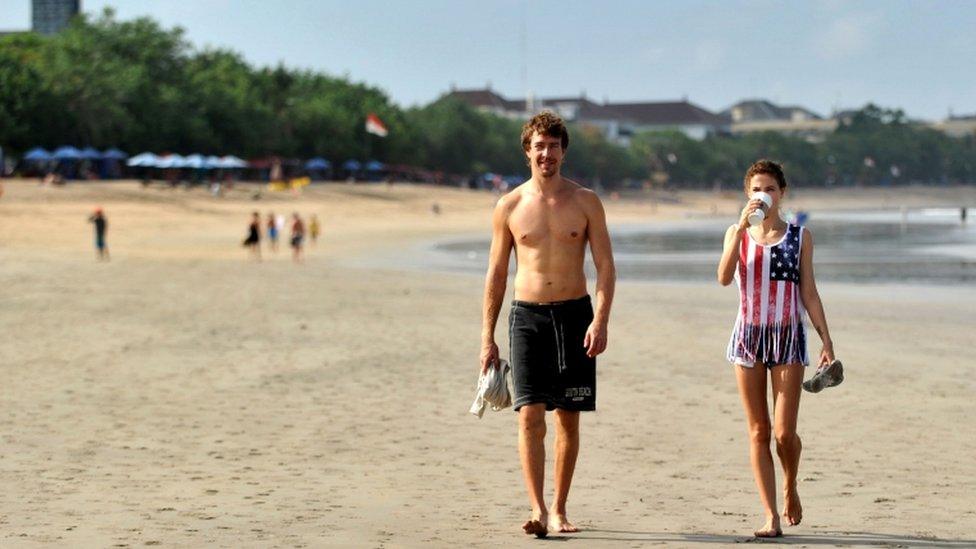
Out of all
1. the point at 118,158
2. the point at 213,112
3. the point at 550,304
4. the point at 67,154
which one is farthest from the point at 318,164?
the point at 550,304

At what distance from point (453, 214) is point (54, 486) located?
7452cm

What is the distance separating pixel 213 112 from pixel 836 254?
189ft

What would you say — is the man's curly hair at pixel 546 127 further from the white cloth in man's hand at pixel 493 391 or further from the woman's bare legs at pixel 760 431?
the woman's bare legs at pixel 760 431

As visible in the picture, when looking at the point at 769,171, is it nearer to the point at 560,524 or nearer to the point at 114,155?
the point at 560,524

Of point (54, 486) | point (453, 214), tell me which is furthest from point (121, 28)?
point (54, 486)

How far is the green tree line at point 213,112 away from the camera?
82.2 m

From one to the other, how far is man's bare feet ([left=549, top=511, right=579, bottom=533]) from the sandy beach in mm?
108

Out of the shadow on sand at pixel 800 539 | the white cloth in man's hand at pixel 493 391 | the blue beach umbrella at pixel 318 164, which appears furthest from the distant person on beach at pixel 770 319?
the blue beach umbrella at pixel 318 164

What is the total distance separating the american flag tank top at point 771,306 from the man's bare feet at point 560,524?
1.00 metres

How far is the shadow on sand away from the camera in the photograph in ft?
20.9

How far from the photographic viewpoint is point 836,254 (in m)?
44.2

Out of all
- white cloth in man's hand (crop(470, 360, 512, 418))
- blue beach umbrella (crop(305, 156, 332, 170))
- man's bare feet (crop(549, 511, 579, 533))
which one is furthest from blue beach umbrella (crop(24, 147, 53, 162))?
man's bare feet (crop(549, 511, 579, 533))

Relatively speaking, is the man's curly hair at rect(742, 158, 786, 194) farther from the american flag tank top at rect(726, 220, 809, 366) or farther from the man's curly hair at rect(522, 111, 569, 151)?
the man's curly hair at rect(522, 111, 569, 151)

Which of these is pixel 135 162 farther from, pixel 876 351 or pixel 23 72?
pixel 876 351
